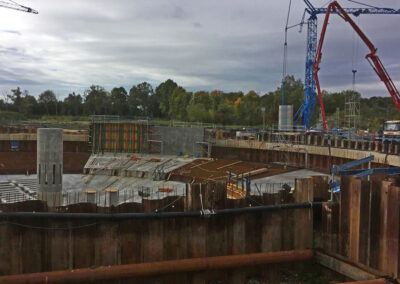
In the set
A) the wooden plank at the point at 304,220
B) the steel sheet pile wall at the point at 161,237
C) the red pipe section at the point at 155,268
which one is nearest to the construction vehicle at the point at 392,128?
the wooden plank at the point at 304,220

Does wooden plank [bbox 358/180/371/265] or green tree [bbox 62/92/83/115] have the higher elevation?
green tree [bbox 62/92/83/115]

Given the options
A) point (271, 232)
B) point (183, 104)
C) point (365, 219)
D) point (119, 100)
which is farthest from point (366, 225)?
point (119, 100)

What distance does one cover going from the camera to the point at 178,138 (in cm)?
3722

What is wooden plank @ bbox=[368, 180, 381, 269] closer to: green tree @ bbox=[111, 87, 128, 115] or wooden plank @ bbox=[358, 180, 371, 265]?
wooden plank @ bbox=[358, 180, 371, 265]

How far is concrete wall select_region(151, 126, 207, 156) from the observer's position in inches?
1443

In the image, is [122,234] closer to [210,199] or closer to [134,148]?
[210,199]

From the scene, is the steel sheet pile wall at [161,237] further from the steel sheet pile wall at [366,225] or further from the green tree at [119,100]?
the green tree at [119,100]

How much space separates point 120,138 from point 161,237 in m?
28.9

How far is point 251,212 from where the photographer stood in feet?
33.9

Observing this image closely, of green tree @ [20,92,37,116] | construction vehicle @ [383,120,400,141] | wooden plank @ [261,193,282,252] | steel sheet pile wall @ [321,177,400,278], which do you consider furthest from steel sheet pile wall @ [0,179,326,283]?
green tree @ [20,92,37,116]

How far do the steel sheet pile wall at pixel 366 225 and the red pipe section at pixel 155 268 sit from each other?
1093mm

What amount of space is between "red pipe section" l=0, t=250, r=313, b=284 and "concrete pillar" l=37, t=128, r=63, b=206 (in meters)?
11.2

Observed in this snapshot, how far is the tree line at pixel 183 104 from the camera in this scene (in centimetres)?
7919

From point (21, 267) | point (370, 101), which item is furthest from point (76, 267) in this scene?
point (370, 101)
